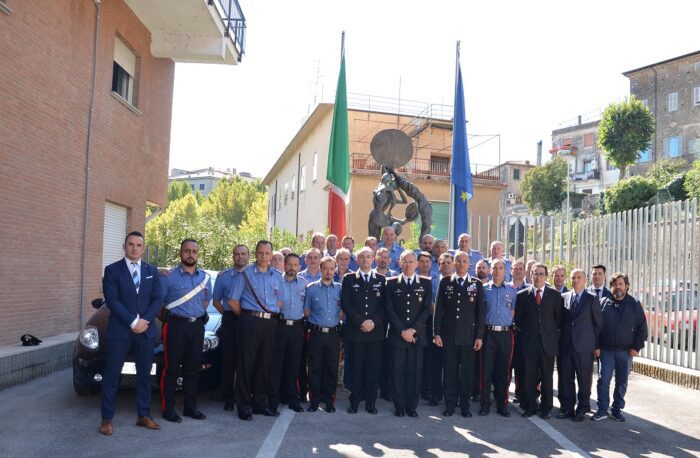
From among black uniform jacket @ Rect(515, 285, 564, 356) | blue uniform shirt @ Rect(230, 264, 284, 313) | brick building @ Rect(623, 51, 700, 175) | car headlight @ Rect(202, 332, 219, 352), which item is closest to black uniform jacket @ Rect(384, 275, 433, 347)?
black uniform jacket @ Rect(515, 285, 564, 356)

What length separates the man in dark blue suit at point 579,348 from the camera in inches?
282

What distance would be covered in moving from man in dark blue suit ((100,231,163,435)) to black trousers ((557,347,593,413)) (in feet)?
13.6

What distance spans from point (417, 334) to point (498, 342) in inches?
36.4

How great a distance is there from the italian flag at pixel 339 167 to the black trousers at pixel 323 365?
5342 mm

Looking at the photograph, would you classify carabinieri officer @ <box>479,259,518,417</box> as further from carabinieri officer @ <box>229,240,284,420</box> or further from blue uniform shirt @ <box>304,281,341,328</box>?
carabinieri officer @ <box>229,240,284,420</box>

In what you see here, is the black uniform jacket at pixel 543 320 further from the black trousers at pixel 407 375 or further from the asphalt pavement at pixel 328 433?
the black trousers at pixel 407 375

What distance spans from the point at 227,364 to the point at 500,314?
2.96 meters

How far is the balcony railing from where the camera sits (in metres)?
27.5

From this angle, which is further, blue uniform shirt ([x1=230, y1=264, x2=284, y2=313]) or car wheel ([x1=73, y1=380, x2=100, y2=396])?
car wheel ([x1=73, y1=380, x2=100, y2=396])

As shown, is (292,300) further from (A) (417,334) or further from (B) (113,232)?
(B) (113,232)

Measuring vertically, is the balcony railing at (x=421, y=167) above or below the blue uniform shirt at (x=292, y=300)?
above

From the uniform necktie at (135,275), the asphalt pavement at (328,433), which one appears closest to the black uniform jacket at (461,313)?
the asphalt pavement at (328,433)

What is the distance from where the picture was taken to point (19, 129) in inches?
364

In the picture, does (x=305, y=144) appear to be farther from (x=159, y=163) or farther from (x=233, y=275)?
(x=233, y=275)
